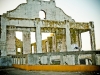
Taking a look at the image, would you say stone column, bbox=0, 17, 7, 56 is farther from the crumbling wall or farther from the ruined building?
the crumbling wall

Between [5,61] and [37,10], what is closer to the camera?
[5,61]

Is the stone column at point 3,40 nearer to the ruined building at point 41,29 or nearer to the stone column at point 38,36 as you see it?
the ruined building at point 41,29

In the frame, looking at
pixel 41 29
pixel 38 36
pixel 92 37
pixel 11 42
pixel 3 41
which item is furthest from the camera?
pixel 92 37

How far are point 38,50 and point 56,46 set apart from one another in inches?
201

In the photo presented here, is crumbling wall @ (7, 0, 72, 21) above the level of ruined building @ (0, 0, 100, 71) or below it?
above

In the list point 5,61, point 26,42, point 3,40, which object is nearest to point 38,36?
point 26,42

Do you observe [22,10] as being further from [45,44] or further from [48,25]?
[45,44]

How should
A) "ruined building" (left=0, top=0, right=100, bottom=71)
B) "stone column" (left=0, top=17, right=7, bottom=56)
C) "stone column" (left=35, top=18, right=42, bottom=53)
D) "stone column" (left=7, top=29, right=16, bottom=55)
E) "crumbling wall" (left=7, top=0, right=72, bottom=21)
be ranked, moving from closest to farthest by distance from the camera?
1. "stone column" (left=0, top=17, right=7, bottom=56)
2. "ruined building" (left=0, top=0, right=100, bottom=71)
3. "stone column" (left=35, top=18, right=42, bottom=53)
4. "stone column" (left=7, top=29, right=16, bottom=55)
5. "crumbling wall" (left=7, top=0, right=72, bottom=21)

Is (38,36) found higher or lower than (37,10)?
lower

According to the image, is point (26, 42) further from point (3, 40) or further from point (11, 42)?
point (3, 40)

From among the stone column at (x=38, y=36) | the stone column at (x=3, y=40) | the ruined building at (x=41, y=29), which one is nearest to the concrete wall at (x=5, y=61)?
the ruined building at (x=41, y=29)

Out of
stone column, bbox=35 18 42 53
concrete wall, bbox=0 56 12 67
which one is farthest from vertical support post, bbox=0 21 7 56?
stone column, bbox=35 18 42 53

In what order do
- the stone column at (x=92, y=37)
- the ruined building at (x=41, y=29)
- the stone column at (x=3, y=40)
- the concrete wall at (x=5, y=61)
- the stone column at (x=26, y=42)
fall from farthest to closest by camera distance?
1. the stone column at (x=92, y=37)
2. the stone column at (x=26, y=42)
3. the ruined building at (x=41, y=29)
4. the stone column at (x=3, y=40)
5. the concrete wall at (x=5, y=61)

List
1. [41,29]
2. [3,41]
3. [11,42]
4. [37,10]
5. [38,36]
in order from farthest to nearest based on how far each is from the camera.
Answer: [37,10], [41,29], [11,42], [38,36], [3,41]
